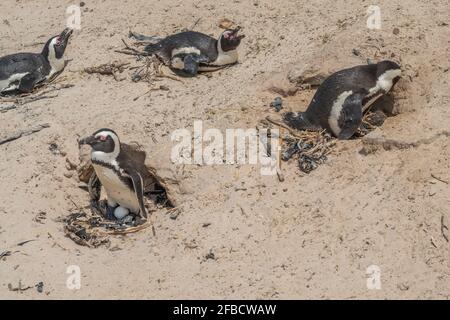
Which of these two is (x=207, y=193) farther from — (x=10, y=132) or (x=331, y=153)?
(x=10, y=132)

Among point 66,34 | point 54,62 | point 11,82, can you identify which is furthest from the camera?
point 66,34

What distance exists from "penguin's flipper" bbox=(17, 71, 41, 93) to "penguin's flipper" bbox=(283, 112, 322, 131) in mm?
2576

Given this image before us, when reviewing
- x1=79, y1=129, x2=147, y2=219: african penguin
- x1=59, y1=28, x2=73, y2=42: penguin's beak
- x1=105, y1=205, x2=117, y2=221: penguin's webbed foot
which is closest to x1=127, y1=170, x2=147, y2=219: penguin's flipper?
x1=79, y1=129, x2=147, y2=219: african penguin

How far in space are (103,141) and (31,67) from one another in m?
2.07

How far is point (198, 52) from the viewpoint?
22.9ft

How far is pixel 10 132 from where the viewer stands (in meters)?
6.21

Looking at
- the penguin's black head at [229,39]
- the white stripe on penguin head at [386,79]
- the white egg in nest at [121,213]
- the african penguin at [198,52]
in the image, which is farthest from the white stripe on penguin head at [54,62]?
the white stripe on penguin head at [386,79]

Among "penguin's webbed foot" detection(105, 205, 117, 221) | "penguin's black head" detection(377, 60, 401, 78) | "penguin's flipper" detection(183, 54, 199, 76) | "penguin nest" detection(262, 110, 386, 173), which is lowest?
"penguin's webbed foot" detection(105, 205, 117, 221)

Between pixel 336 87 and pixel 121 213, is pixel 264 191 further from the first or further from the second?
pixel 121 213

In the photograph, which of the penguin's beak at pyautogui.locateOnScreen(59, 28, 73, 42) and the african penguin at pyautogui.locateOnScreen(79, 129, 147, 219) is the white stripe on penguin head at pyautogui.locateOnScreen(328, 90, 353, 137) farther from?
the penguin's beak at pyautogui.locateOnScreen(59, 28, 73, 42)

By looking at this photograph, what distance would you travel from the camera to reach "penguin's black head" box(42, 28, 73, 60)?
289 inches

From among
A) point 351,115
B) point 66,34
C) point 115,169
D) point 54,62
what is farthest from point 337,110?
point 66,34

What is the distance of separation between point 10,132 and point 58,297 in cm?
204

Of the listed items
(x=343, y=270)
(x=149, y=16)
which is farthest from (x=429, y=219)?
(x=149, y=16)
